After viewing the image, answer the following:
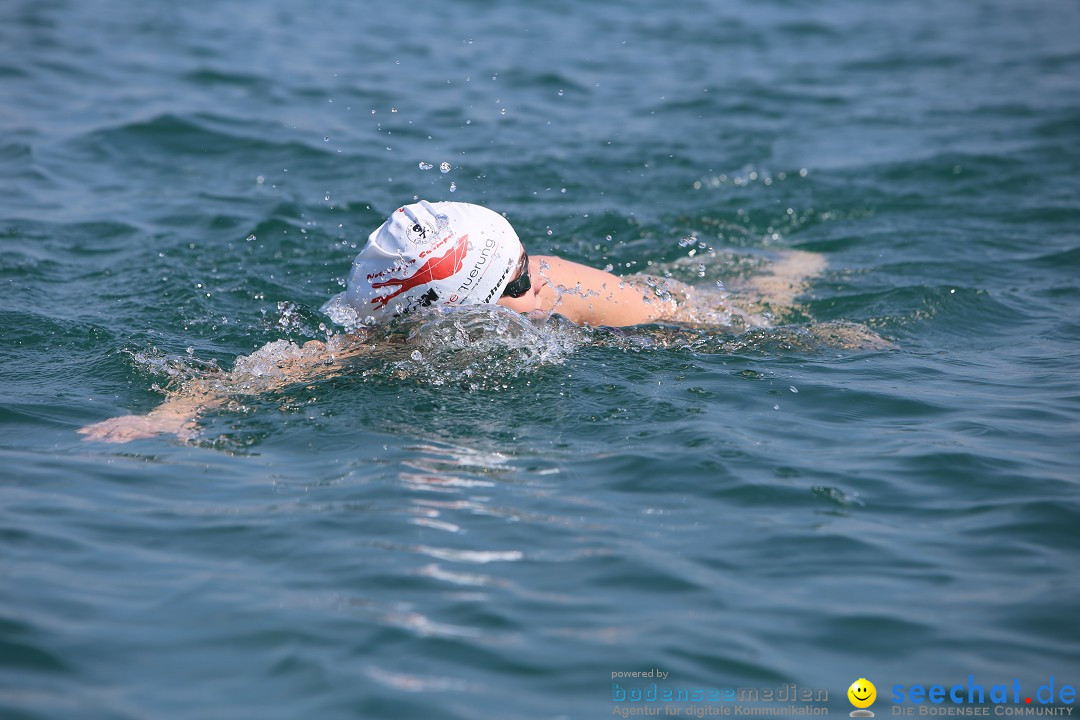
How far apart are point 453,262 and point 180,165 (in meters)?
6.00

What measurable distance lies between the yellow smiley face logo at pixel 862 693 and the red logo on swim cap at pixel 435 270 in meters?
3.12

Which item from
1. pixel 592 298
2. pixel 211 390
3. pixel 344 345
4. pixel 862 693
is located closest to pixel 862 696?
pixel 862 693

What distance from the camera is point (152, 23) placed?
1623 cm

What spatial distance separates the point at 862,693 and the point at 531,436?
2.22 meters

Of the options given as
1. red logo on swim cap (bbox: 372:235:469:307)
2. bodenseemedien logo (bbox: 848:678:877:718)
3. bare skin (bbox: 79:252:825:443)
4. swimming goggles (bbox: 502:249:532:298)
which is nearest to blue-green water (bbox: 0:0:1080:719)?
bodenseemedien logo (bbox: 848:678:877:718)

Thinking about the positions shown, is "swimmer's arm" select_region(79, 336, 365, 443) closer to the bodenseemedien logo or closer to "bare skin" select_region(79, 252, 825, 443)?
"bare skin" select_region(79, 252, 825, 443)

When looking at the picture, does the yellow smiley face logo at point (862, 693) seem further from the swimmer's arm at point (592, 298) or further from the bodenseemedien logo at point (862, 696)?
the swimmer's arm at point (592, 298)

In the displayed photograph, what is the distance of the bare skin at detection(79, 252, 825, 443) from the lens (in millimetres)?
5434

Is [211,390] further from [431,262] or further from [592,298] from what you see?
[592,298]

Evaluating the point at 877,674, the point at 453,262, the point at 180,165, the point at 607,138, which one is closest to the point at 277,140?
the point at 180,165

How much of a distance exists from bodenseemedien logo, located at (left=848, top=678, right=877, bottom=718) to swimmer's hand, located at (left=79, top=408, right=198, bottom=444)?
335cm

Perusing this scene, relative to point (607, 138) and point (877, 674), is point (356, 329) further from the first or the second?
point (607, 138)

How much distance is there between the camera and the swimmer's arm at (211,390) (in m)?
5.38

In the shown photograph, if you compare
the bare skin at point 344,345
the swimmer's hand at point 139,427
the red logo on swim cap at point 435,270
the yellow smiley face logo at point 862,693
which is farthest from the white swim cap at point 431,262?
the yellow smiley face logo at point 862,693
